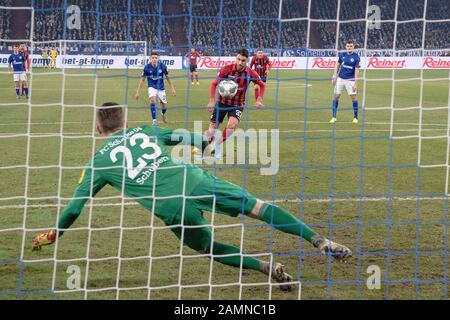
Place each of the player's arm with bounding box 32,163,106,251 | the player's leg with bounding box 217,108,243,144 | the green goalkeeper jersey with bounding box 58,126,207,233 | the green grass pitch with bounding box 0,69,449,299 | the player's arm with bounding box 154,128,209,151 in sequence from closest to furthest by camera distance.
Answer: the player's arm with bounding box 32,163,106,251 → the green goalkeeper jersey with bounding box 58,126,207,233 → the player's arm with bounding box 154,128,209,151 → the green grass pitch with bounding box 0,69,449,299 → the player's leg with bounding box 217,108,243,144

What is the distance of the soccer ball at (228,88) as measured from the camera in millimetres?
11234

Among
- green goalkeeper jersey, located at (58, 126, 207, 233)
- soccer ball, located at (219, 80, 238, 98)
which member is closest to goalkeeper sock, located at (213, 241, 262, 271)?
green goalkeeper jersey, located at (58, 126, 207, 233)

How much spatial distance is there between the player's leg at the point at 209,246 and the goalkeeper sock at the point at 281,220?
0.32 metres

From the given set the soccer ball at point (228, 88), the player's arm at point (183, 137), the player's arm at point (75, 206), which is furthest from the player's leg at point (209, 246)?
the soccer ball at point (228, 88)

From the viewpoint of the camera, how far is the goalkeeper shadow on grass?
203 inches

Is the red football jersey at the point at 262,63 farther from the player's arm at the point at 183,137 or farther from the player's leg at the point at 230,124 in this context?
the player's arm at the point at 183,137

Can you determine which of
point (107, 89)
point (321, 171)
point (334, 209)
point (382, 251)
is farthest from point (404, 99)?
point (382, 251)

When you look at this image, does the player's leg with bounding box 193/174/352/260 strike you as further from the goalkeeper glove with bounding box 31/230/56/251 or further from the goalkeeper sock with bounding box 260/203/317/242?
the goalkeeper glove with bounding box 31/230/56/251

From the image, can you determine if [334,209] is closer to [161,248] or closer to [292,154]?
[161,248]

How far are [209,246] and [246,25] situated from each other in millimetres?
19477

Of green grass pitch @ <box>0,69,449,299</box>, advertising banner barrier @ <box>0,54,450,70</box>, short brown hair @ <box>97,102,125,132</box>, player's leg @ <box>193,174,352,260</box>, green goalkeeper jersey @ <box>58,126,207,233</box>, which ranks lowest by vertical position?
green grass pitch @ <box>0,69,449,299</box>

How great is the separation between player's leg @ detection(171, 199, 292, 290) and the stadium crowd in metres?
12.6

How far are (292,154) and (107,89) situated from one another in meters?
15.0

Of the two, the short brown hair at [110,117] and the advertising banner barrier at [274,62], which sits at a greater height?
the advertising banner barrier at [274,62]
